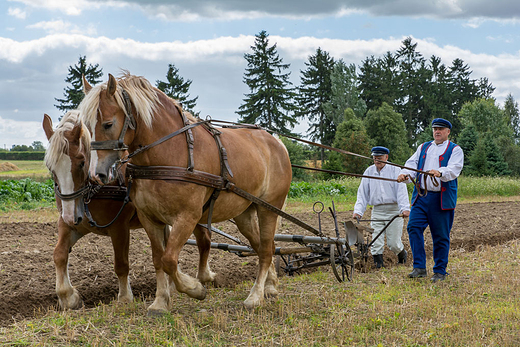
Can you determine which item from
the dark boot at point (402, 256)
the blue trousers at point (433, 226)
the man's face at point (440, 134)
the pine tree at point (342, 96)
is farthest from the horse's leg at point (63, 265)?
the pine tree at point (342, 96)

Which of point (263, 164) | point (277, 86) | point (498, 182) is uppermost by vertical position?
point (277, 86)

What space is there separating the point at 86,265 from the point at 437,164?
498 centimetres

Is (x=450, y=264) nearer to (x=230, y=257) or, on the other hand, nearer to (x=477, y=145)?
(x=230, y=257)

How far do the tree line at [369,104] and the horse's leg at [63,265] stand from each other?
31.8 m

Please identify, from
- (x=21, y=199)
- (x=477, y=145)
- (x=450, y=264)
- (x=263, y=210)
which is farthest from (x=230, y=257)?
(x=477, y=145)

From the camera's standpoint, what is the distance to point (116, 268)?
209 inches

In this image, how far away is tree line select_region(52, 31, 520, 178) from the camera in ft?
131

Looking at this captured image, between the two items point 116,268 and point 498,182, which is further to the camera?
point 498,182

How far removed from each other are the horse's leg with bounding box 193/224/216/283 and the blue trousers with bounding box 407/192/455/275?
2.76m

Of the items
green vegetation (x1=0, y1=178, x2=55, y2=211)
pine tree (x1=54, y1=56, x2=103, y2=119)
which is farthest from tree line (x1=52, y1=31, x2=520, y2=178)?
green vegetation (x1=0, y1=178, x2=55, y2=211)

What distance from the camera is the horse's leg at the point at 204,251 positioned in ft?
19.6

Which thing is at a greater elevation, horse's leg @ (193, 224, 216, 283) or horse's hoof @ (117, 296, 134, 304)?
horse's leg @ (193, 224, 216, 283)

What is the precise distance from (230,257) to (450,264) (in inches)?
134

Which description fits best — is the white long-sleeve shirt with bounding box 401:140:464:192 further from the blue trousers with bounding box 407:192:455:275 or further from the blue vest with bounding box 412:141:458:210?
the blue trousers with bounding box 407:192:455:275
